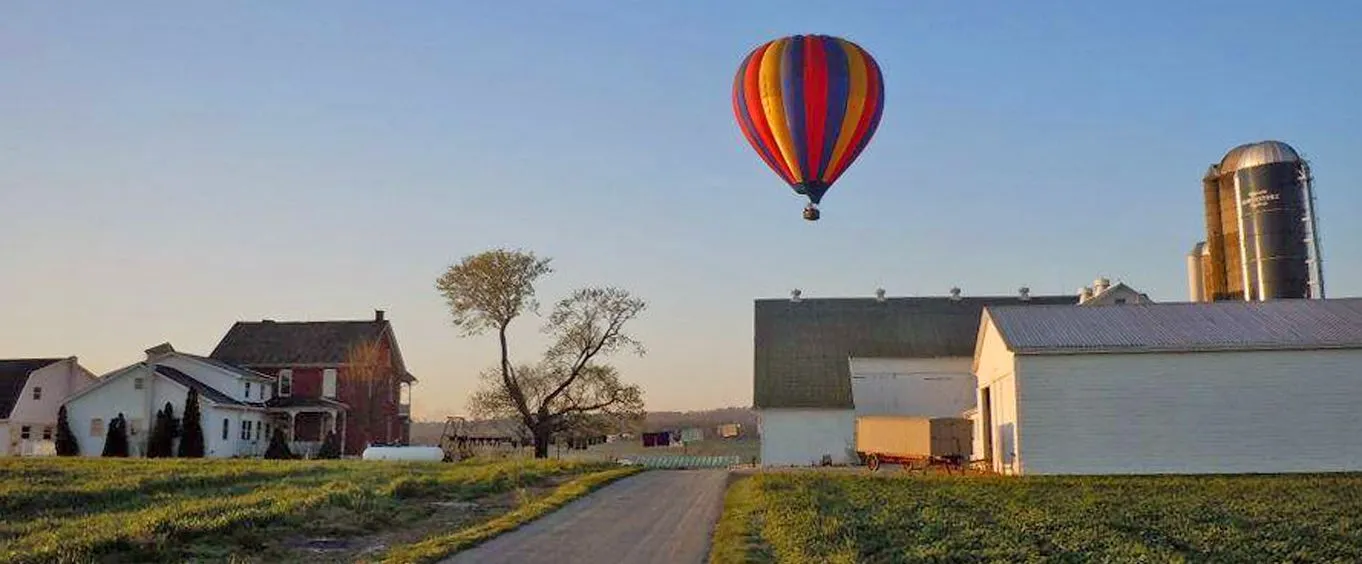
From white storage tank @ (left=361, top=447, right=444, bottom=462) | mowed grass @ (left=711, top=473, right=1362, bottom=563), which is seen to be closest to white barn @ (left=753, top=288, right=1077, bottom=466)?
white storage tank @ (left=361, top=447, right=444, bottom=462)

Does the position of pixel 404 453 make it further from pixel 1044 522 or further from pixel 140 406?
pixel 1044 522

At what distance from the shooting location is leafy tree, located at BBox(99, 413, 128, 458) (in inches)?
2120

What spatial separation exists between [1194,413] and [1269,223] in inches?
550

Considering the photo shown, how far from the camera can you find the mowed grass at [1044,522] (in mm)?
15727

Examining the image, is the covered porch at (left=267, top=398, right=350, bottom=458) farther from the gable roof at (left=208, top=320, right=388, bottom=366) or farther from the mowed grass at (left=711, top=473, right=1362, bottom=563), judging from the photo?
the mowed grass at (left=711, top=473, right=1362, bottom=563)

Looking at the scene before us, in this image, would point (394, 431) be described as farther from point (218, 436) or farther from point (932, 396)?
point (932, 396)

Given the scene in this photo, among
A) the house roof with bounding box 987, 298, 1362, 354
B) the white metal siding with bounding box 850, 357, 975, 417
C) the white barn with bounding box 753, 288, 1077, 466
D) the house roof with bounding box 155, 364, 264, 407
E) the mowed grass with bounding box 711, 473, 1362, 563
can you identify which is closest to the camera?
the mowed grass with bounding box 711, 473, 1362, 563

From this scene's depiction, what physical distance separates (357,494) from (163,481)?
784cm

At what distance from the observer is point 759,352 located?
177 feet

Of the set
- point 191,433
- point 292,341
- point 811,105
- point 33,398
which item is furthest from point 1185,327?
point 33,398

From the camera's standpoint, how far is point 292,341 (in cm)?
6562

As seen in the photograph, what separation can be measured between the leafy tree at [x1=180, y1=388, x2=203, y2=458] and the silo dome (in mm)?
45528

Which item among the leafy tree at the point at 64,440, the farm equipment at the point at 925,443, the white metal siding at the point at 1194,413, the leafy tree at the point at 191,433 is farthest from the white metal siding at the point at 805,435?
the leafy tree at the point at 64,440

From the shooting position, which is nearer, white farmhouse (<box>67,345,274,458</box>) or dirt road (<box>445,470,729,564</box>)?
dirt road (<box>445,470,729,564</box>)
